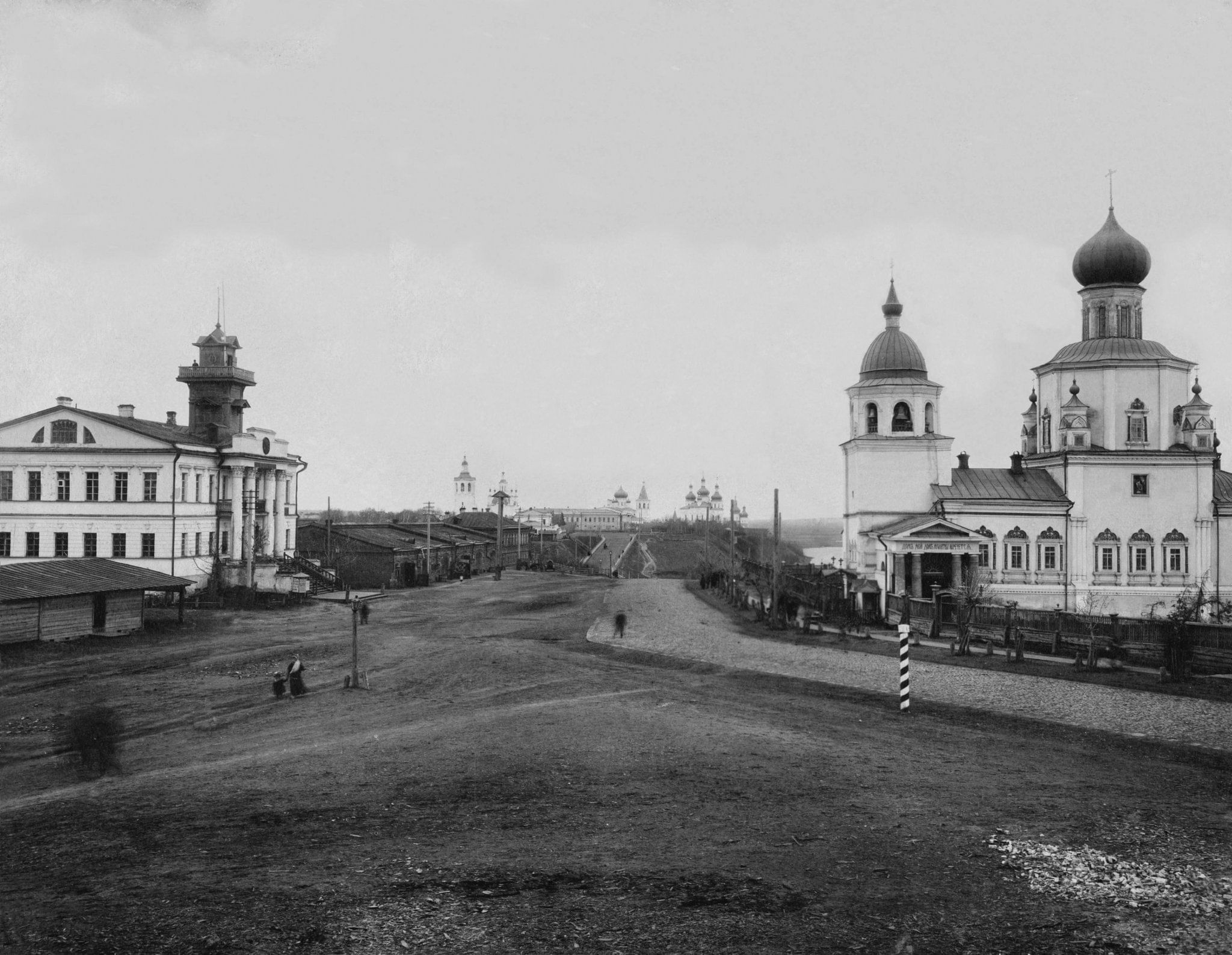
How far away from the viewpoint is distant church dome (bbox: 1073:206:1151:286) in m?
50.7

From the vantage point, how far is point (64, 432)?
45.5 meters

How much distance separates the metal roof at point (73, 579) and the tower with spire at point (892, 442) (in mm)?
29810

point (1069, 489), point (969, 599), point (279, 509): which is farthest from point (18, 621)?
point (1069, 489)

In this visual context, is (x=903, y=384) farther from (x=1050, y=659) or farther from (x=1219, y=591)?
(x=1050, y=659)

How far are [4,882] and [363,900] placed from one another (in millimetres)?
3859

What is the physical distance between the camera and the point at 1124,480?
47344 mm

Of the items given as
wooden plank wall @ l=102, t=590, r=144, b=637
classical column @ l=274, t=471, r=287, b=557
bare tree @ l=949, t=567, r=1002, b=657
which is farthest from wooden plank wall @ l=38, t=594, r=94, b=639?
bare tree @ l=949, t=567, r=1002, b=657

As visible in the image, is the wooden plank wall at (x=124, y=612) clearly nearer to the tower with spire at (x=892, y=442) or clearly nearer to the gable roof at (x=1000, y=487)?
the tower with spire at (x=892, y=442)

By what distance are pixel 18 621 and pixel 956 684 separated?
87.2ft

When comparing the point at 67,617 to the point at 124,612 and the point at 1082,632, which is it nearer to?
the point at 124,612

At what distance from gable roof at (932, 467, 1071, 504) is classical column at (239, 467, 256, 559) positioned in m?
33.4

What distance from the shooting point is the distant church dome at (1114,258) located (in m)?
50.7

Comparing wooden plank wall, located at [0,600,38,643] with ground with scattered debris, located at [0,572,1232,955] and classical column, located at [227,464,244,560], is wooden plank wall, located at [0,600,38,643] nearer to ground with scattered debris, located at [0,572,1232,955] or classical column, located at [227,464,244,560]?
ground with scattered debris, located at [0,572,1232,955]

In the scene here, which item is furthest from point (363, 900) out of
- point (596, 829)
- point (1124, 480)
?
point (1124, 480)
